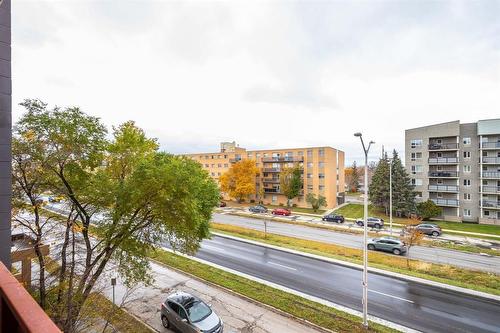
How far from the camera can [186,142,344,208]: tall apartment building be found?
50.8 meters

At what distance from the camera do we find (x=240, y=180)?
53031 millimetres

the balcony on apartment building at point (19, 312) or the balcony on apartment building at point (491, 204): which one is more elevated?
the balcony on apartment building at point (19, 312)

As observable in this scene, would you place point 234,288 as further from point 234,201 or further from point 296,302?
point 234,201

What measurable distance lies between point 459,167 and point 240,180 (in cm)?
3691

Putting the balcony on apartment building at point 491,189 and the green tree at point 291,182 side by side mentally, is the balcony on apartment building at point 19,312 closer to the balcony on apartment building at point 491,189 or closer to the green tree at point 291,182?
the green tree at point 291,182

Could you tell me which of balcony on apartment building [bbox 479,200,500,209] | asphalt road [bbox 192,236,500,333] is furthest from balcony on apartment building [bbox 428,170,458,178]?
asphalt road [bbox 192,236,500,333]

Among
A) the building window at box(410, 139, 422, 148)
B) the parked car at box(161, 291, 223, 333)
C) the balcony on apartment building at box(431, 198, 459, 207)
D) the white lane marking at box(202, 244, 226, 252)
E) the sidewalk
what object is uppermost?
the building window at box(410, 139, 422, 148)

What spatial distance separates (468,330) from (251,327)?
10.5 meters

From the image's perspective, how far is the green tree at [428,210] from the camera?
1560 inches

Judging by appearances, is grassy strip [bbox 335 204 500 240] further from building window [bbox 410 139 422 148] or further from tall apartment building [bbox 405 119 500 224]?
building window [bbox 410 139 422 148]

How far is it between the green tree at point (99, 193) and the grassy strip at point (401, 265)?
15981mm

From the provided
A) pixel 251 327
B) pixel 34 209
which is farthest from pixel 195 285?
pixel 34 209

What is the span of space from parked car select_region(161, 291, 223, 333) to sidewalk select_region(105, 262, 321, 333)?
2.54ft

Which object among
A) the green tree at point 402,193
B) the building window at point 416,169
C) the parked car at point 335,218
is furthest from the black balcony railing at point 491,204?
the parked car at point 335,218
